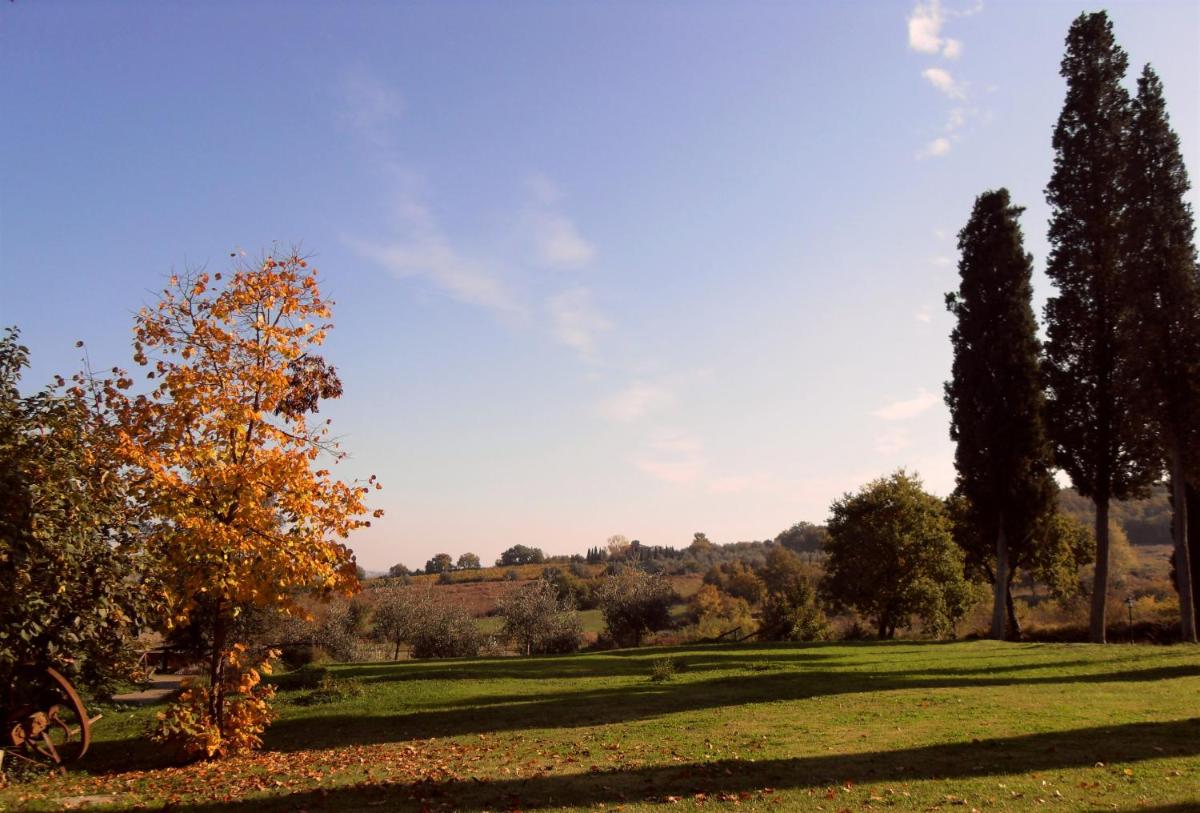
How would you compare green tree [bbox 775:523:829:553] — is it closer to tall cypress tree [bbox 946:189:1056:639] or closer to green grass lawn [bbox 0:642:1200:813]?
tall cypress tree [bbox 946:189:1056:639]

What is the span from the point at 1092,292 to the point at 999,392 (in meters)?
5.46

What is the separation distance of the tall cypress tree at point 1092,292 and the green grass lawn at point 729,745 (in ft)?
27.6

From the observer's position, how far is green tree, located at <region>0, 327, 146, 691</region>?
960 cm

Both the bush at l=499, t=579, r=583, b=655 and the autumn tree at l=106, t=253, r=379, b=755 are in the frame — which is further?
the bush at l=499, t=579, r=583, b=655

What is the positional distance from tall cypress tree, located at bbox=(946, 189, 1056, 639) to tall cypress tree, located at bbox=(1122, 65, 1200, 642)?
16.3 feet

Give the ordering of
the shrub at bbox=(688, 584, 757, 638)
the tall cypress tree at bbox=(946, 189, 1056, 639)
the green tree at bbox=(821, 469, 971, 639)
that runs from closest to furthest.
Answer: the tall cypress tree at bbox=(946, 189, 1056, 639) → the green tree at bbox=(821, 469, 971, 639) → the shrub at bbox=(688, 584, 757, 638)

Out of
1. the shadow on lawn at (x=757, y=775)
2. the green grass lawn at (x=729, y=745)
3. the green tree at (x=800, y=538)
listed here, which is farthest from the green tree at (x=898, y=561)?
the green tree at (x=800, y=538)

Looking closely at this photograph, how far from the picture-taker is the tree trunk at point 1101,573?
28.1m

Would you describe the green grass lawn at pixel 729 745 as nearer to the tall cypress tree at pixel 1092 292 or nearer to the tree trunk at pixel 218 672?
the tree trunk at pixel 218 672

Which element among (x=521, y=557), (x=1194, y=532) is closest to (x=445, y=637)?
(x=1194, y=532)

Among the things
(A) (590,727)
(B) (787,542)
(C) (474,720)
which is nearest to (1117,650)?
(A) (590,727)

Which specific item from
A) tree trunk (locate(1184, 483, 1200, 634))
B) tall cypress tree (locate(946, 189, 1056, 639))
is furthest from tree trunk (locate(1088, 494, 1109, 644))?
tree trunk (locate(1184, 483, 1200, 634))

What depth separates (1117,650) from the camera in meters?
23.8

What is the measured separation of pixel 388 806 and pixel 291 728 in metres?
10.0
